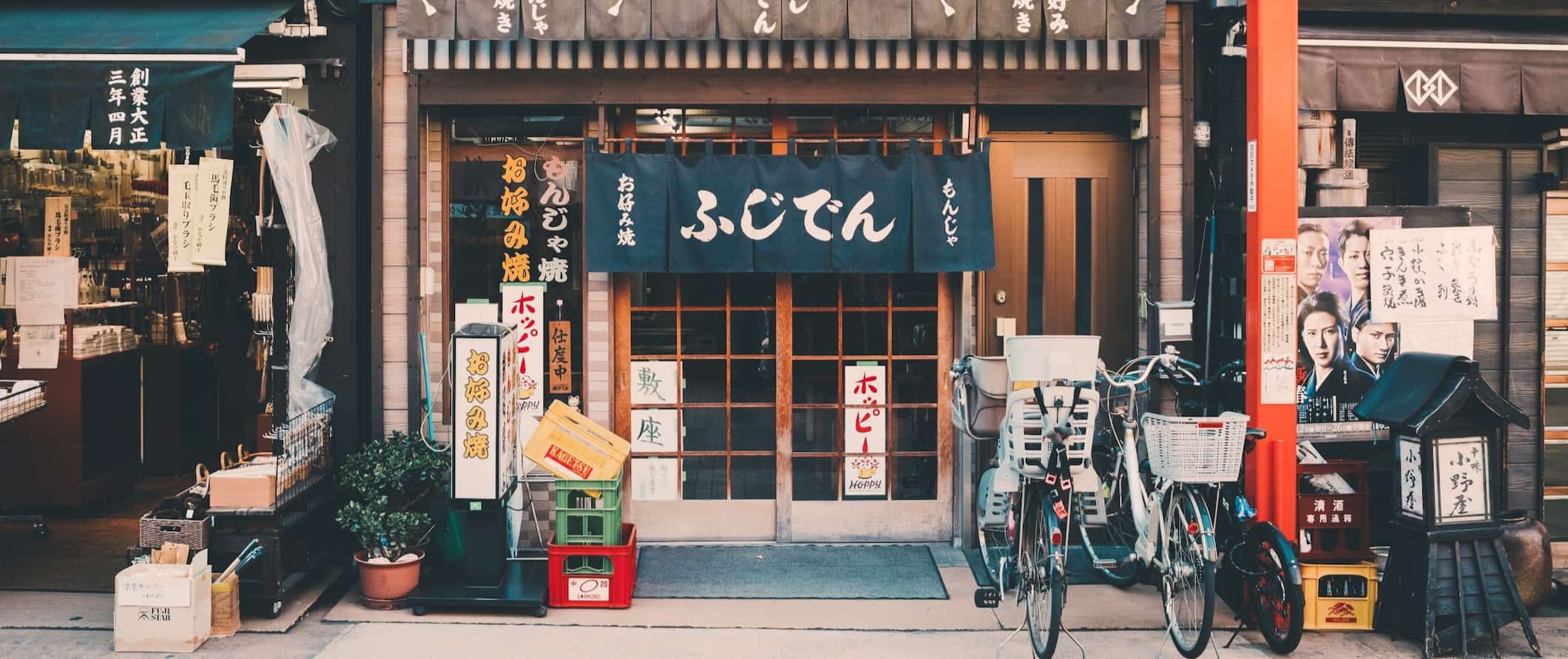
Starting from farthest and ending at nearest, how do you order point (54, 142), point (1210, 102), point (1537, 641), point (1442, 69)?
point (1210, 102) < point (1442, 69) < point (54, 142) < point (1537, 641)

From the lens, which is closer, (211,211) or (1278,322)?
(1278,322)

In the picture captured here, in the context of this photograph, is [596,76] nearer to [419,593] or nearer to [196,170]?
[196,170]

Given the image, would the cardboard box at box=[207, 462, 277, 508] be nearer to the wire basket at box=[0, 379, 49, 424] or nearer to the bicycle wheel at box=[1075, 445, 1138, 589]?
the wire basket at box=[0, 379, 49, 424]

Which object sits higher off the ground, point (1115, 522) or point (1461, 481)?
point (1461, 481)

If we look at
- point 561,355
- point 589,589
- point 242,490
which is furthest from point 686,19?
point 242,490

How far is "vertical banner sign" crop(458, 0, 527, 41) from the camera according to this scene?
798 centimetres

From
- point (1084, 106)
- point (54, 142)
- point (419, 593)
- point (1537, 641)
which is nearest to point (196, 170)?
point (54, 142)

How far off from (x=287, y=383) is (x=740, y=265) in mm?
3559

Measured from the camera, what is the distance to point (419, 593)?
7.66 m

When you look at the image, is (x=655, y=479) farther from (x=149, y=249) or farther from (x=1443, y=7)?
(x=1443, y=7)

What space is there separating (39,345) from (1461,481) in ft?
37.7

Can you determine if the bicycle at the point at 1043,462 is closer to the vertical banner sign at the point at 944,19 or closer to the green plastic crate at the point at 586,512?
the vertical banner sign at the point at 944,19

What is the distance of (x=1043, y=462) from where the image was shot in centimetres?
678

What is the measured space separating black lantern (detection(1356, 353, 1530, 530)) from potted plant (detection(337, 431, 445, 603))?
21.6ft
